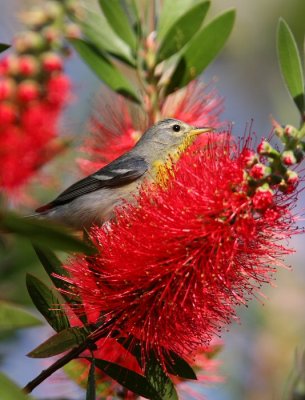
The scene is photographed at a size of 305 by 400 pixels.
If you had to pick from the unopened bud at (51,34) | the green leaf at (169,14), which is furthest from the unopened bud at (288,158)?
the unopened bud at (51,34)

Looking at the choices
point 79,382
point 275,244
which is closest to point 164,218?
point 275,244

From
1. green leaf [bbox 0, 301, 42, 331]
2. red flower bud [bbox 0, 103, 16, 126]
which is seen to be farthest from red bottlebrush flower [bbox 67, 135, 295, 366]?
red flower bud [bbox 0, 103, 16, 126]

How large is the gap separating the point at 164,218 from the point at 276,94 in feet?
13.0

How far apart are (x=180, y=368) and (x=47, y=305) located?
1.59 feet

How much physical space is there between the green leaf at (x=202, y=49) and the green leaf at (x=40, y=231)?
191cm

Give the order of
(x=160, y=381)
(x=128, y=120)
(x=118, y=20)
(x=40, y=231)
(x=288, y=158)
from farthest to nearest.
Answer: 1. (x=128, y=120)
2. (x=118, y=20)
3. (x=160, y=381)
4. (x=288, y=158)
5. (x=40, y=231)

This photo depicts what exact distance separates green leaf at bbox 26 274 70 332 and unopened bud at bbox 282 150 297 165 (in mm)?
881

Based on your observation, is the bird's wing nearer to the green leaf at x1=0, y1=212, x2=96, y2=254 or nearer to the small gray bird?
the small gray bird

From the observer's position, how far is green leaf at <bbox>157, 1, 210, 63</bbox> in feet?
10.1

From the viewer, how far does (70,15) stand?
3.62 meters

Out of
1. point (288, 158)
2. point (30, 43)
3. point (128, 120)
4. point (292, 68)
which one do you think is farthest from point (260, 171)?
point (30, 43)

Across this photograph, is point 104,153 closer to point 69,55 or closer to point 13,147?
point 13,147

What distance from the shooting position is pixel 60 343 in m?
2.33

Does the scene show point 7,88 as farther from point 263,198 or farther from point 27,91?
point 263,198
